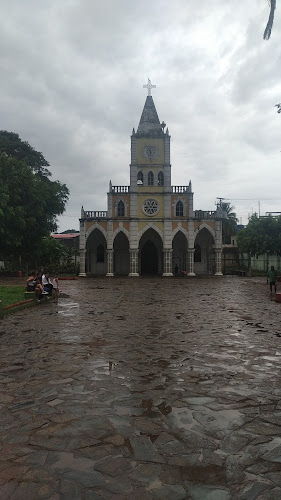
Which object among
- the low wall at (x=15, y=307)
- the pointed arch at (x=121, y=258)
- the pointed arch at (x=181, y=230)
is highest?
the pointed arch at (x=181, y=230)

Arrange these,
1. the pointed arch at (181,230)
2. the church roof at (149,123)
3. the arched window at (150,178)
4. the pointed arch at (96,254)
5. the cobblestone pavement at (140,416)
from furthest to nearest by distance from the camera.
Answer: the pointed arch at (96,254)
the church roof at (149,123)
the arched window at (150,178)
the pointed arch at (181,230)
the cobblestone pavement at (140,416)

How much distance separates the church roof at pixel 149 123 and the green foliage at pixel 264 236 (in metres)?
13.7

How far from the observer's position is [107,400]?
4.11 metres

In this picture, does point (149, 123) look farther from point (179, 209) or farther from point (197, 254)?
point (197, 254)

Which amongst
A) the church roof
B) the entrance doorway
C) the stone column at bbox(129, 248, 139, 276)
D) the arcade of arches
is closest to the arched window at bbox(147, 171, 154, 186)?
the church roof

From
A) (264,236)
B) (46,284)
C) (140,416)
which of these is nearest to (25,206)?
(46,284)

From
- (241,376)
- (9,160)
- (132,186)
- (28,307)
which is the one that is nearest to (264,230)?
(132,186)

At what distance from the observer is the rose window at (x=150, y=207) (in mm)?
36000

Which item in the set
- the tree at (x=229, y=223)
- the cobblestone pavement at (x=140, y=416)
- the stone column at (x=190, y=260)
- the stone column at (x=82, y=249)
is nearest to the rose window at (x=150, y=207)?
the stone column at (x=190, y=260)

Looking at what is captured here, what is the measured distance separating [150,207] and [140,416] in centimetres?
3286

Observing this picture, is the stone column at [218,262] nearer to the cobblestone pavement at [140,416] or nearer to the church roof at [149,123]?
the church roof at [149,123]

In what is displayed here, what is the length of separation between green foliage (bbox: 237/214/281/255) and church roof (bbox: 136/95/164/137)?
45.1ft

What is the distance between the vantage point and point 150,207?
36.1 metres

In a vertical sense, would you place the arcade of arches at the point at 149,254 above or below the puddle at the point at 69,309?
above
